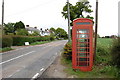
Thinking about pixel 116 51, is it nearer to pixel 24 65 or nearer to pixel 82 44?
pixel 82 44

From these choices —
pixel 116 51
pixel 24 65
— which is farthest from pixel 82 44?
pixel 24 65

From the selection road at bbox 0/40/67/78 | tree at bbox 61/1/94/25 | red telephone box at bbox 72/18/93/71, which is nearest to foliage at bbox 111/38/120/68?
red telephone box at bbox 72/18/93/71

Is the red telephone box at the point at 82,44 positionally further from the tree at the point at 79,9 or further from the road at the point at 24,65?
the tree at the point at 79,9

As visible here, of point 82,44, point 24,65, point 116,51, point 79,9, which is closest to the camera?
point 116,51

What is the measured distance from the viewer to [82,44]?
8.54m

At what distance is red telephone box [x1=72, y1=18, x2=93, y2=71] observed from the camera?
8305 mm

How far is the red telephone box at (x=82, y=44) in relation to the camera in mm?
8305

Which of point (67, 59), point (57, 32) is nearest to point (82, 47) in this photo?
point (67, 59)

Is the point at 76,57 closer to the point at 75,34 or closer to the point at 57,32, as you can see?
the point at 75,34

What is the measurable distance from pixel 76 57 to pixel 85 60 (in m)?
0.48

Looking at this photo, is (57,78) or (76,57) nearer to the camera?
(57,78)

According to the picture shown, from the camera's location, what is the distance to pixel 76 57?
851cm

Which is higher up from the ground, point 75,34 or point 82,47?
point 75,34

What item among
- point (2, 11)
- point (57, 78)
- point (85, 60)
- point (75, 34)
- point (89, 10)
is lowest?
point (57, 78)
